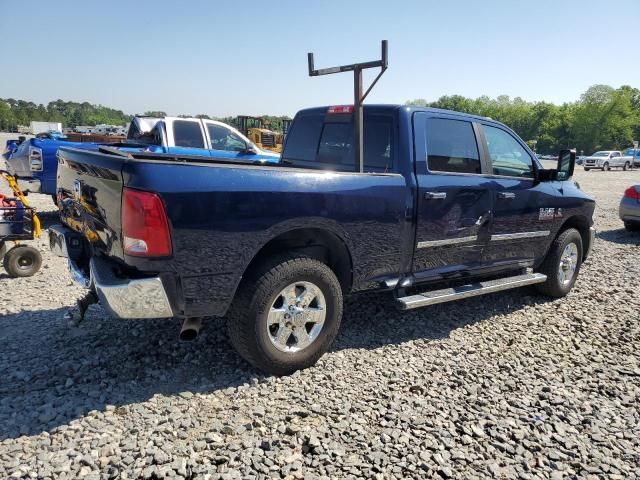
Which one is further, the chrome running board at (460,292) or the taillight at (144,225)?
the chrome running board at (460,292)

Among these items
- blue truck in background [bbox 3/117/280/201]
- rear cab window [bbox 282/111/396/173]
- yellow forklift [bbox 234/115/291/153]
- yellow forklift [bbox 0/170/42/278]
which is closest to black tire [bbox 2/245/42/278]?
yellow forklift [bbox 0/170/42/278]

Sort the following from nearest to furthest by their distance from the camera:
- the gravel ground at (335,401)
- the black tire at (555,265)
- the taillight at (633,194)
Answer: the gravel ground at (335,401)
the black tire at (555,265)
the taillight at (633,194)

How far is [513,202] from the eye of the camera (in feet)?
15.2

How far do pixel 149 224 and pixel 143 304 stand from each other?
49 cm

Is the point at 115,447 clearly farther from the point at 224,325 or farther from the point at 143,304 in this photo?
the point at 224,325

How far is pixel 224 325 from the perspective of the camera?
164 inches

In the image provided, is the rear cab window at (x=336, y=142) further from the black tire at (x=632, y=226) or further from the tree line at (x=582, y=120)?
the tree line at (x=582, y=120)

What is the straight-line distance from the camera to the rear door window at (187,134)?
9.29 meters

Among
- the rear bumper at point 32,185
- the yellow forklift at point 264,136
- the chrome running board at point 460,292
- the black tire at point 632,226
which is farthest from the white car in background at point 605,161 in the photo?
the rear bumper at point 32,185

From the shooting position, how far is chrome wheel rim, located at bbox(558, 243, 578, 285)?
5445 millimetres

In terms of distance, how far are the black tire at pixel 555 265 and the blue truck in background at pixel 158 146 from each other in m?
4.97

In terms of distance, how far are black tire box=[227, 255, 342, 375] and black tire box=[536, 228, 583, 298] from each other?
3.08 m

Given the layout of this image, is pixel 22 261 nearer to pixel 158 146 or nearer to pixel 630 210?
pixel 158 146

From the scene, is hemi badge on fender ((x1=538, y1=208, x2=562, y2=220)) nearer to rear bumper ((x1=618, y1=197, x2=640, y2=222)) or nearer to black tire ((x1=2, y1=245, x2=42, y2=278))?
black tire ((x1=2, y1=245, x2=42, y2=278))
